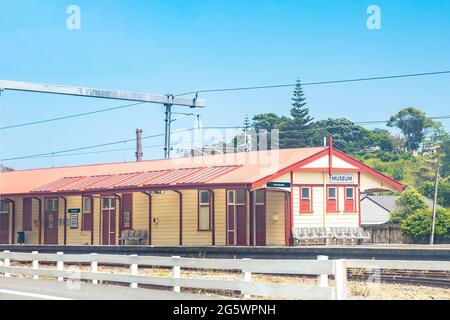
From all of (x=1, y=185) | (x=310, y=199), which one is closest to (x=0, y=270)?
(x=310, y=199)

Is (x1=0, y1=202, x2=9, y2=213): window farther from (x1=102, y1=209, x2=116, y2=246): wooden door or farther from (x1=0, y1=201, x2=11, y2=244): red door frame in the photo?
(x1=102, y1=209, x2=116, y2=246): wooden door

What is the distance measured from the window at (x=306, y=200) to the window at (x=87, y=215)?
11.3 meters

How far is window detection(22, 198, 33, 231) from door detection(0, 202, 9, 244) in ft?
5.32

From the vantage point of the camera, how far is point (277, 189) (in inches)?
1315

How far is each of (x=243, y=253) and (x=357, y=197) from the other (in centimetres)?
1127

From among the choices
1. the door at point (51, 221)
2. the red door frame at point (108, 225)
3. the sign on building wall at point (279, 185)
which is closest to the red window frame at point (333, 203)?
the sign on building wall at point (279, 185)

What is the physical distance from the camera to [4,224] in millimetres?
44719

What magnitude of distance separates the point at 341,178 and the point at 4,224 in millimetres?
20304

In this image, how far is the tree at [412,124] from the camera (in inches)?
4611

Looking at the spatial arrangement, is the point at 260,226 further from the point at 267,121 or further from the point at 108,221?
the point at 267,121

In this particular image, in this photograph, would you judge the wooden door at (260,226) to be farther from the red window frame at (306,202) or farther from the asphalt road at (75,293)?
the asphalt road at (75,293)

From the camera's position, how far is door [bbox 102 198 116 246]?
38.5 metres

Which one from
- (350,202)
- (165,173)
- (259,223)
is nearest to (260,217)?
(259,223)
